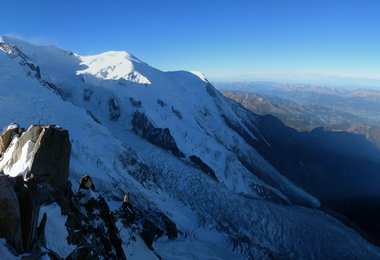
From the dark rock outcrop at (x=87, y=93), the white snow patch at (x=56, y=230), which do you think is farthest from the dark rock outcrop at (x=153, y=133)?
the white snow patch at (x=56, y=230)

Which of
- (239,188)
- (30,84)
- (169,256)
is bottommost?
(239,188)

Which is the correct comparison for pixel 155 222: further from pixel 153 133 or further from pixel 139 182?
pixel 153 133

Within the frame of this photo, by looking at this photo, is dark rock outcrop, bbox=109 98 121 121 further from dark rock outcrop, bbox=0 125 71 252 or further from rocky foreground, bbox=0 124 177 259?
dark rock outcrop, bbox=0 125 71 252

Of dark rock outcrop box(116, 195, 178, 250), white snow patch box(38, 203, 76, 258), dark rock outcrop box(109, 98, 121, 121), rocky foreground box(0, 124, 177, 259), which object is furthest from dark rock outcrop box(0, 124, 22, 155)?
dark rock outcrop box(109, 98, 121, 121)

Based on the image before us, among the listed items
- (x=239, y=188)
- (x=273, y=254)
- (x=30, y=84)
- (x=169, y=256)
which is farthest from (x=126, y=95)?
(x=169, y=256)

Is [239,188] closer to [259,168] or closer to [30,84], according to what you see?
[259,168]

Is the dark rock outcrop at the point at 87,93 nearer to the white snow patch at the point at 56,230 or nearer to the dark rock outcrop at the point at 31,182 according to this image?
the dark rock outcrop at the point at 31,182
